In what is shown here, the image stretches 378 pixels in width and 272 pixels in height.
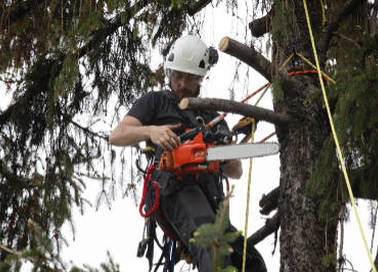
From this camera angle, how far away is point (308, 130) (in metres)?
3.50

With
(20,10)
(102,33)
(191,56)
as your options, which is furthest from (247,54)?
(20,10)

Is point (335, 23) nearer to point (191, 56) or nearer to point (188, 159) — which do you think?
point (191, 56)

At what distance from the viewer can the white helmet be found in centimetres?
356

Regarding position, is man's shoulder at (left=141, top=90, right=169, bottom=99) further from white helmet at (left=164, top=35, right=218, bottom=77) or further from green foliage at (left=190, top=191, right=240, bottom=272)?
green foliage at (left=190, top=191, right=240, bottom=272)

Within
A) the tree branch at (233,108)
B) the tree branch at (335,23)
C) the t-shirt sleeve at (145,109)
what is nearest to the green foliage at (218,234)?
the tree branch at (233,108)

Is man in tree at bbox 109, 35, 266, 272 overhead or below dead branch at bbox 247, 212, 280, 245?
overhead

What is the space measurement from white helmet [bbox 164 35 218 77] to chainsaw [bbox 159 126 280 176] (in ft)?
2.08

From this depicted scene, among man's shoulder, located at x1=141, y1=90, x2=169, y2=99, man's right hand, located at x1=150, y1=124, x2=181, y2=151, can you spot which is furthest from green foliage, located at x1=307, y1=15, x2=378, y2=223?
man's shoulder, located at x1=141, y1=90, x2=169, y2=99

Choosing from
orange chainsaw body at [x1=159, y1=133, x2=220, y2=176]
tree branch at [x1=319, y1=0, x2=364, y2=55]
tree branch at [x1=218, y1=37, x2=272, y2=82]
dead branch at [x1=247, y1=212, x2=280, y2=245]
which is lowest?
dead branch at [x1=247, y1=212, x2=280, y2=245]

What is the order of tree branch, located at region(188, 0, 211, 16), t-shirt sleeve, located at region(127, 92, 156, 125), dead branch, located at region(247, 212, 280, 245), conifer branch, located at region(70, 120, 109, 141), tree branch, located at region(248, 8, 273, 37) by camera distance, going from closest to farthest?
t-shirt sleeve, located at region(127, 92, 156, 125) < dead branch, located at region(247, 212, 280, 245) < tree branch, located at region(248, 8, 273, 37) < tree branch, located at region(188, 0, 211, 16) < conifer branch, located at region(70, 120, 109, 141)

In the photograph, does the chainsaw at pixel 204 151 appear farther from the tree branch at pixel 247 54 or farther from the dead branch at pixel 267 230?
the dead branch at pixel 267 230

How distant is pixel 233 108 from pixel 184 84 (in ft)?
1.55

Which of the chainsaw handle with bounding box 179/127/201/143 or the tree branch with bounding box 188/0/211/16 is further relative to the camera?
the tree branch with bounding box 188/0/211/16

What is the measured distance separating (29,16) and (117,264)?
113 inches
